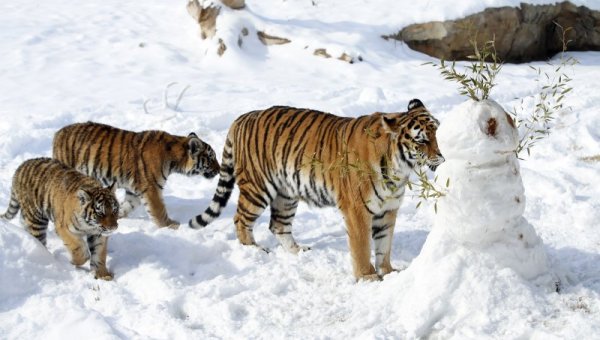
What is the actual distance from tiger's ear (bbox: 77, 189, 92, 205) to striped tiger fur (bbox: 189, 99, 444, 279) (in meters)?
1.09

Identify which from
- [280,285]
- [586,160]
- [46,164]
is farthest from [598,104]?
[46,164]

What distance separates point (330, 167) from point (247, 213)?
1.86 meters

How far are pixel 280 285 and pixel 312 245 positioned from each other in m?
1.18

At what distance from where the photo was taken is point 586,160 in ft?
25.4

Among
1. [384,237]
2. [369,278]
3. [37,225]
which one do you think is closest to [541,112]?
[384,237]

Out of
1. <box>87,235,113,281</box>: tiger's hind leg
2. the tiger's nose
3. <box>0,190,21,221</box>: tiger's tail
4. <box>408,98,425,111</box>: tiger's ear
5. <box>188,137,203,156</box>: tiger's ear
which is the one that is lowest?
<box>0,190,21,221</box>: tiger's tail

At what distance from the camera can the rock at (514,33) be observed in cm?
1341

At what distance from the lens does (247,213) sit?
611cm

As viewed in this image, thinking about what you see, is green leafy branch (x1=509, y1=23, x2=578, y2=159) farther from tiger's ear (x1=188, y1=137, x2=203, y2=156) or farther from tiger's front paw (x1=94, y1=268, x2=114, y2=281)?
tiger's front paw (x1=94, y1=268, x2=114, y2=281)

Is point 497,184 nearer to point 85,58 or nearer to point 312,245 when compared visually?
point 312,245

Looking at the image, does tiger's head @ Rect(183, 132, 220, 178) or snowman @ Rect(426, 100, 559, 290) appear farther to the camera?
tiger's head @ Rect(183, 132, 220, 178)

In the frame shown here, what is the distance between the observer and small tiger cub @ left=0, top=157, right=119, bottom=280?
220 inches

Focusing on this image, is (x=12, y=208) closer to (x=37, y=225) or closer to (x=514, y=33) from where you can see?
(x=37, y=225)

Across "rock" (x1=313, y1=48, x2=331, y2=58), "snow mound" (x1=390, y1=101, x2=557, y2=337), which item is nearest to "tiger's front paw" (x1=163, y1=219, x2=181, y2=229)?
"snow mound" (x1=390, y1=101, x2=557, y2=337)
